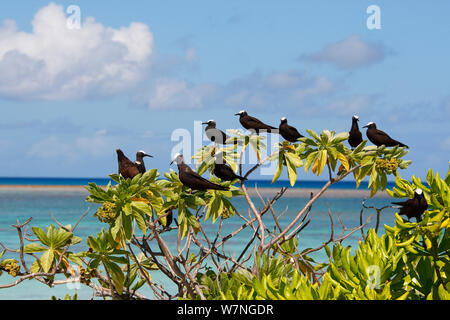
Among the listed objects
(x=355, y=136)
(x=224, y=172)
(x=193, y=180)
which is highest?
(x=355, y=136)

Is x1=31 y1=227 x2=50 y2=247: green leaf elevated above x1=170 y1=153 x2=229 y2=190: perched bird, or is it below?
below

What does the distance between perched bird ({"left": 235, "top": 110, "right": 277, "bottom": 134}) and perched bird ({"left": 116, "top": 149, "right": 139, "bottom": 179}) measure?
132cm

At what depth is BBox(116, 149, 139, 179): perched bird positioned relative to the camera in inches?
181

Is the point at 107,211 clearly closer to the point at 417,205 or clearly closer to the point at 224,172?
the point at 224,172

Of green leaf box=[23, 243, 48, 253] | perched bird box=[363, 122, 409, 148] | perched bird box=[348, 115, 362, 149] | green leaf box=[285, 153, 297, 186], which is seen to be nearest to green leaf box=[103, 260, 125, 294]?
green leaf box=[23, 243, 48, 253]

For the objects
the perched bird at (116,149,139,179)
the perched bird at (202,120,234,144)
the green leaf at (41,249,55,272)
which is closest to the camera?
the green leaf at (41,249,55,272)

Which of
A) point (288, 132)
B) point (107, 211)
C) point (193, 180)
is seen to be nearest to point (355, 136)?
point (288, 132)

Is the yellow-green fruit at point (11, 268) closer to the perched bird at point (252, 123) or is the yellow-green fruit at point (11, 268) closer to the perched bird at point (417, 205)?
the perched bird at point (252, 123)

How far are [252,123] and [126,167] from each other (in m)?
1.61

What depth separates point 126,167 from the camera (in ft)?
15.2

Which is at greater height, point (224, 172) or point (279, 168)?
point (279, 168)

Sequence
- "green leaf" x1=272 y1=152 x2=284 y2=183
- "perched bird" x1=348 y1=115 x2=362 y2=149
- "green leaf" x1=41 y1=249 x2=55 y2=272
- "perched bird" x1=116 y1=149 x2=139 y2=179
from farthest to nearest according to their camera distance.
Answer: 1. "perched bird" x1=348 y1=115 x2=362 y2=149
2. "green leaf" x1=272 y1=152 x2=284 y2=183
3. "perched bird" x1=116 y1=149 x2=139 y2=179
4. "green leaf" x1=41 y1=249 x2=55 y2=272

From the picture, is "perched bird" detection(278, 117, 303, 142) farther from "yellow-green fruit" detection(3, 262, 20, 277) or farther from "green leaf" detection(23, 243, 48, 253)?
"yellow-green fruit" detection(3, 262, 20, 277)

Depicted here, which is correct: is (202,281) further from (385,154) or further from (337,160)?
(385,154)
